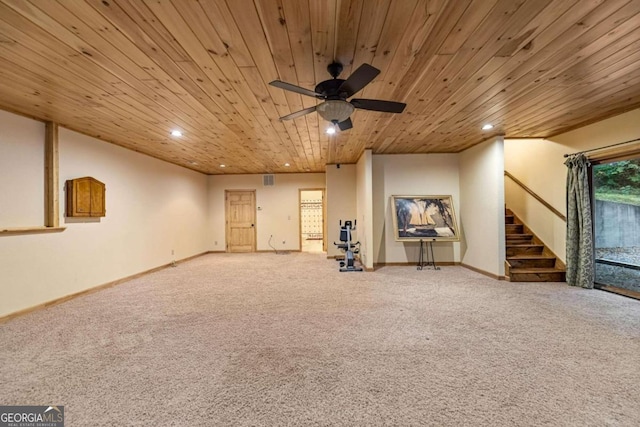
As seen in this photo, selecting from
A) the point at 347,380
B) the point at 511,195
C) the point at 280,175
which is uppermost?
the point at 280,175

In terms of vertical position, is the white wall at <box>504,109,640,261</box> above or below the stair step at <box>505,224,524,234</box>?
above

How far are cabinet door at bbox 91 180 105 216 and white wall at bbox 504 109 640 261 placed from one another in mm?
7853

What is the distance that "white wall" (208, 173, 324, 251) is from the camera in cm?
849

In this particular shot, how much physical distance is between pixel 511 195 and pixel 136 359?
702 cm

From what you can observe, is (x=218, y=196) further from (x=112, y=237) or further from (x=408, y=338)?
(x=408, y=338)

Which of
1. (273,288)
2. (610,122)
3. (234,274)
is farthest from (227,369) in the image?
(610,122)

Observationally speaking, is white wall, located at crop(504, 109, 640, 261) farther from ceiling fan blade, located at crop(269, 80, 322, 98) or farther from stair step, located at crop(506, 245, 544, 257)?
ceiling fan blade, located at crop(269, 80, 322, 98)

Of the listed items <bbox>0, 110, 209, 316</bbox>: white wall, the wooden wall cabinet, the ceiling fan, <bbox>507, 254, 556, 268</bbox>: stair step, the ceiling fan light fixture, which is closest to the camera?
the ceiling fan

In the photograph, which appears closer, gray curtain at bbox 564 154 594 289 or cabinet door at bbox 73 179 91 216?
cabinet door at bbox 73 179 91 216

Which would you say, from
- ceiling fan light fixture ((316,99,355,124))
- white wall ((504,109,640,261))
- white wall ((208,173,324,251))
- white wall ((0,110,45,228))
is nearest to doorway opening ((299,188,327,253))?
white wall ((208,173,324,251))

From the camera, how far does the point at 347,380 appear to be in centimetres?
201

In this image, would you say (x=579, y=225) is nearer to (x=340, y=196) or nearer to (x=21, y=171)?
(x=340, y=196)

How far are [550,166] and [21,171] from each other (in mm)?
8167

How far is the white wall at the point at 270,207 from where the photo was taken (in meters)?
8.49
